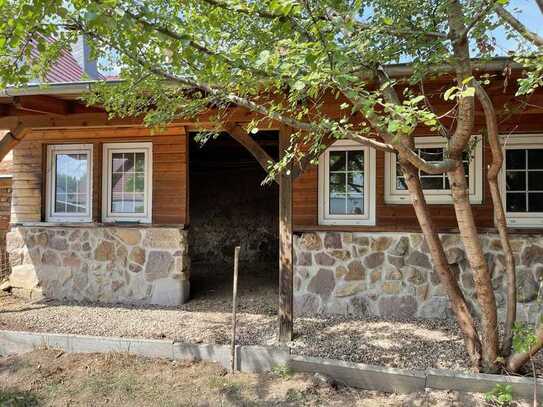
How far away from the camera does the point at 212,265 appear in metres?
9.60

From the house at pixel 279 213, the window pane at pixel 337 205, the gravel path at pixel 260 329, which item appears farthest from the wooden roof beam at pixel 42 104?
the window pane at pixel 337 205

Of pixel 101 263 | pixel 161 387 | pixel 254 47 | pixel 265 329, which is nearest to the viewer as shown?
pixel 254 47

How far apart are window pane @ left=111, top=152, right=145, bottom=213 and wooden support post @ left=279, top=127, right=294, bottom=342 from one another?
9.10 ft

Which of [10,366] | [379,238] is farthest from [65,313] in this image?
[379,238]

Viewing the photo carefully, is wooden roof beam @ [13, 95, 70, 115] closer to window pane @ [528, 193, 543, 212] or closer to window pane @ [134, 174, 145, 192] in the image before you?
window pane @ [134, 174, 145, 192]

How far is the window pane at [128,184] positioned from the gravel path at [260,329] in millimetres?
1451

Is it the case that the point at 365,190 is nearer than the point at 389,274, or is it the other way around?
the point at 389,274

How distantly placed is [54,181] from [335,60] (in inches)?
216

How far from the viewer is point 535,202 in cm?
515

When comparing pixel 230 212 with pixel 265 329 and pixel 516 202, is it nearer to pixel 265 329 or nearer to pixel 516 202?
pixel 265 329

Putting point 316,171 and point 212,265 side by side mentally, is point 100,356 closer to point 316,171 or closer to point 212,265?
point 316,171

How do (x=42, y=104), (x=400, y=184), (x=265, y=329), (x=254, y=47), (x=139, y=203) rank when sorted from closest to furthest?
(x=254, y=47) < (x=265, y=329) < (x=42, y=104) < (x=400, y=184) < (x=139, y=203)

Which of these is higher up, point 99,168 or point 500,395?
point 99,168

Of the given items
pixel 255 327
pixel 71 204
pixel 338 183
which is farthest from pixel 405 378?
pixel 71 204
